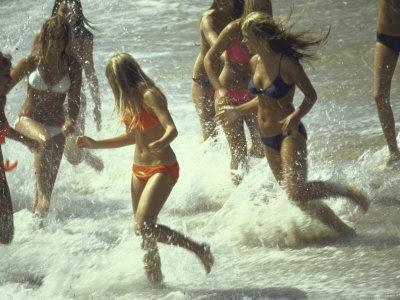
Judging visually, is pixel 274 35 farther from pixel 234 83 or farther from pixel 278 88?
pixel 234 83

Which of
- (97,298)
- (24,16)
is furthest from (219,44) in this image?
(24,16)

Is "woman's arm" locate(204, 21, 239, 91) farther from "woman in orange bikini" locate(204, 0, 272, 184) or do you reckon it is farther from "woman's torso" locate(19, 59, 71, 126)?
"woman's torso" locate(19, 59, 71, 126)

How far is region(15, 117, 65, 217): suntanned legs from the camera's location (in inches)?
324

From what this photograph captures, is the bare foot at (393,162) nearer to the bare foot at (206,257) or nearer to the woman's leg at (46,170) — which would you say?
the bare foot at (206,257)

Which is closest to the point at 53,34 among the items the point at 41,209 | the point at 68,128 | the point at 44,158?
the point at 68,128

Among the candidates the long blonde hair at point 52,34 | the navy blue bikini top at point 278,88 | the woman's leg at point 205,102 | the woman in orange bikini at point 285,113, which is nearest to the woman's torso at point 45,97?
the long blonde hair at point 52,34

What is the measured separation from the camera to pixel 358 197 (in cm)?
718

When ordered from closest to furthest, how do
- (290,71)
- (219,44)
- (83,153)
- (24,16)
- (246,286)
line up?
A: 1. (246,286)
2. (290,71)
3. (219,44)
4. (83,153)
5. (24,16)

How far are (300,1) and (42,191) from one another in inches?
366

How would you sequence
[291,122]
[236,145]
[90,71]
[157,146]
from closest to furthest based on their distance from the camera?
1. [157,146]
2. [291,122]
3. [236,145]
4. [90,71]

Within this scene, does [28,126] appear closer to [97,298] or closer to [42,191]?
[42,191]

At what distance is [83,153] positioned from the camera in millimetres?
10164

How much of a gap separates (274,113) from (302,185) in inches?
21.4

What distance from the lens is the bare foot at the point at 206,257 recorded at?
664cm
